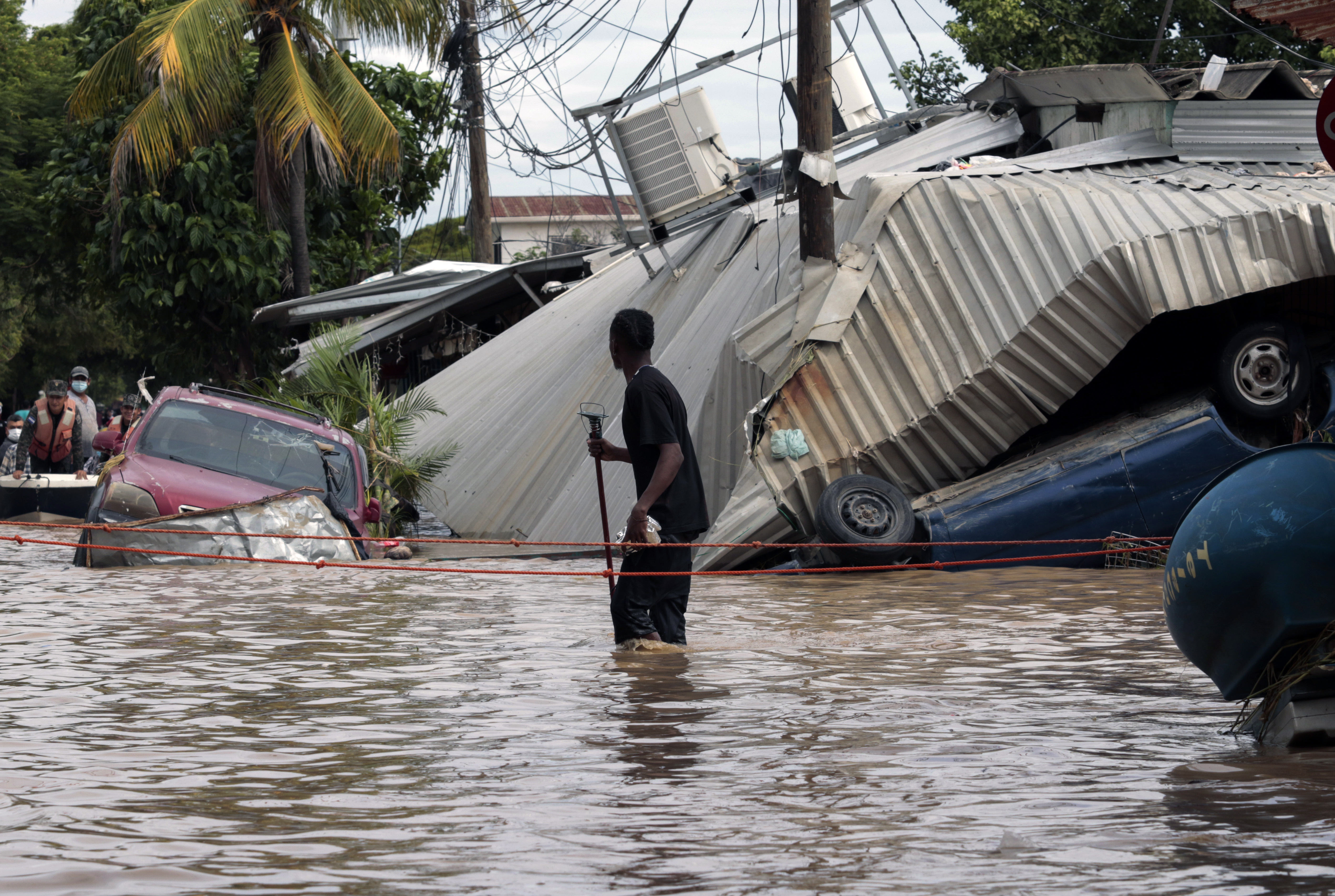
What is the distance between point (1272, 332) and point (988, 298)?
2338 millimetres

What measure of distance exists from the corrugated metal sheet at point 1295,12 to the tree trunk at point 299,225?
58.5 ft

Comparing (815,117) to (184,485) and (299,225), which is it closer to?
(184,485)

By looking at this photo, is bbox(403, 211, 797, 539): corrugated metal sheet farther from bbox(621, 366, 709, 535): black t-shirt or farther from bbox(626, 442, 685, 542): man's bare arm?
bbox(626, 442, 685, 542): man's bare arm

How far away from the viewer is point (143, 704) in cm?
625

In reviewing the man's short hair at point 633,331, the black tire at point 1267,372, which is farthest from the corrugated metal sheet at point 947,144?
the man's short hair at point 633,331

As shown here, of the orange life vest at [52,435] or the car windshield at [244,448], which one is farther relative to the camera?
the orange life vest at [52,435]

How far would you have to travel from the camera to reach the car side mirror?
545 inches

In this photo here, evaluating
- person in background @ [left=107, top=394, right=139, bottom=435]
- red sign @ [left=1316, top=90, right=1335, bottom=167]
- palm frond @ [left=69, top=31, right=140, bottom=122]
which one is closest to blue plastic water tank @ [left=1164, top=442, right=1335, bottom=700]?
red sign @ [left=1316, top=90, right=1335, bottom=167]

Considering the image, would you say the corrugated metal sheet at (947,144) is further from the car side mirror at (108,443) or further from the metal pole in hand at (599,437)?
the metal pole in hand at (599,437)

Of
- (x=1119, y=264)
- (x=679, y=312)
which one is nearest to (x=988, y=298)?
(x=1119, y=264)

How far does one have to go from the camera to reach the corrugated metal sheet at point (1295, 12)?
338 inches

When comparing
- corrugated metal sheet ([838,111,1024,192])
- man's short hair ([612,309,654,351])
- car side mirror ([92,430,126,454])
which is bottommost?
car side mirror ([92,430,126,454])

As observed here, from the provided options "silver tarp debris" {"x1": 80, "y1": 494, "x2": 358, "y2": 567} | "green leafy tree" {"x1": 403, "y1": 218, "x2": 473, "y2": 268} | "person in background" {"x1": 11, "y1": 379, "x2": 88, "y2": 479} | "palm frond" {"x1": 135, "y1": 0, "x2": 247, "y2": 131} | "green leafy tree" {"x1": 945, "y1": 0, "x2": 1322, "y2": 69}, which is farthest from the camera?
"green leafy tree" {"x1": 403, "y1": 218, "x2": 473, "y2": 268}

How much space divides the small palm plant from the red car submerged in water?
188 centimetres
